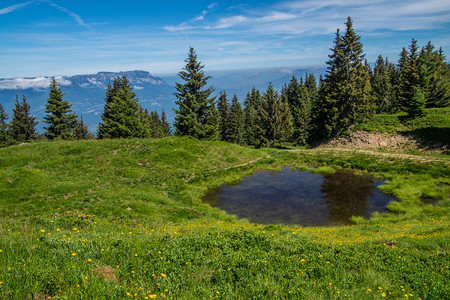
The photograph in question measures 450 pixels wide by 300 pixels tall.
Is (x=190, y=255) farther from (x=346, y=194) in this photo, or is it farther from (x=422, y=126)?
(x=422, y=126)

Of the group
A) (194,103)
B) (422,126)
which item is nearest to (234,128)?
A: (194,103)

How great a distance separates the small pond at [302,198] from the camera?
650 inches

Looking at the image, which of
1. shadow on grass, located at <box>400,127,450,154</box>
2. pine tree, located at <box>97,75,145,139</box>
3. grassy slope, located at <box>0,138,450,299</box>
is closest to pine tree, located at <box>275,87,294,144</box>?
shadow on grass, located at <box>400,127,450,154</box>

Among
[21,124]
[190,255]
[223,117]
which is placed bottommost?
[190,255]

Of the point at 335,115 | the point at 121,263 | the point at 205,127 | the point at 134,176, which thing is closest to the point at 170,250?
the point at 121,263

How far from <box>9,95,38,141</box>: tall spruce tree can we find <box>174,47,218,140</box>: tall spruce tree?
5034 centimetres

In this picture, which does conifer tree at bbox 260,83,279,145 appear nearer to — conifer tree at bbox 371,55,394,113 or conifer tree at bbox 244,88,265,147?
conifer tree at bbox 244,88,265,147

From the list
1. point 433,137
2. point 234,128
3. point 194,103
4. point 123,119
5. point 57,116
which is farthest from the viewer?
point 234,128

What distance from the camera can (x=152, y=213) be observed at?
49.7 feet

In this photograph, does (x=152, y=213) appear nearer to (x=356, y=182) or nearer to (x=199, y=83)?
(x=356, y=182)

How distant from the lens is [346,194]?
66.1ft

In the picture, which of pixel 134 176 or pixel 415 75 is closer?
pixel 134 176

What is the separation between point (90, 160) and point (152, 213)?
577 inches

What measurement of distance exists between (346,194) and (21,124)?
80.3 m
